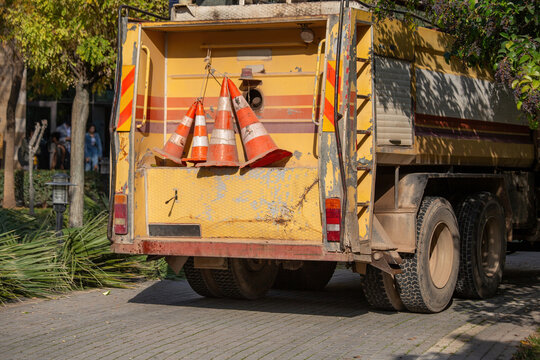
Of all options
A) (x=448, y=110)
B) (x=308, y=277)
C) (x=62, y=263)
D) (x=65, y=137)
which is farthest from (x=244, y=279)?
(x=65, y=137)

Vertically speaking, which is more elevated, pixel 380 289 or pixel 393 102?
pixel 393 102

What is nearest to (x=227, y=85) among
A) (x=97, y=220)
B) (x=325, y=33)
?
(x=325, y=33)

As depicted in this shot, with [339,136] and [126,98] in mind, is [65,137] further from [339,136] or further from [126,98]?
[339,136]

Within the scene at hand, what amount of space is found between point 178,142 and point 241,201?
36.4 inches

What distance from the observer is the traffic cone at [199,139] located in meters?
8.62

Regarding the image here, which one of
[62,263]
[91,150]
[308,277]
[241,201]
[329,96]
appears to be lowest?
[308,277]

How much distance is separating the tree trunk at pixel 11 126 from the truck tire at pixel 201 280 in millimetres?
10034

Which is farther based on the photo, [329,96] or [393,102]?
[393,102]

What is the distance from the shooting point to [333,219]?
7832mm

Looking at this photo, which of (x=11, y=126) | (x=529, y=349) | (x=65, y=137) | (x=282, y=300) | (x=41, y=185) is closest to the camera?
(x=529, y=349)

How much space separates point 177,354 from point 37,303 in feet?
9.93

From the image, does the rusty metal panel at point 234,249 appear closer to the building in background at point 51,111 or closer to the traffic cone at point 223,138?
the traffic cone at point 223,138

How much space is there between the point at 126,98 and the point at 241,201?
1.43 meters

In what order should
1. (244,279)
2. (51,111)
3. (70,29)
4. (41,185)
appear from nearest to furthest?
(244,279) < (70,29) < (41,185) < (51,111)
